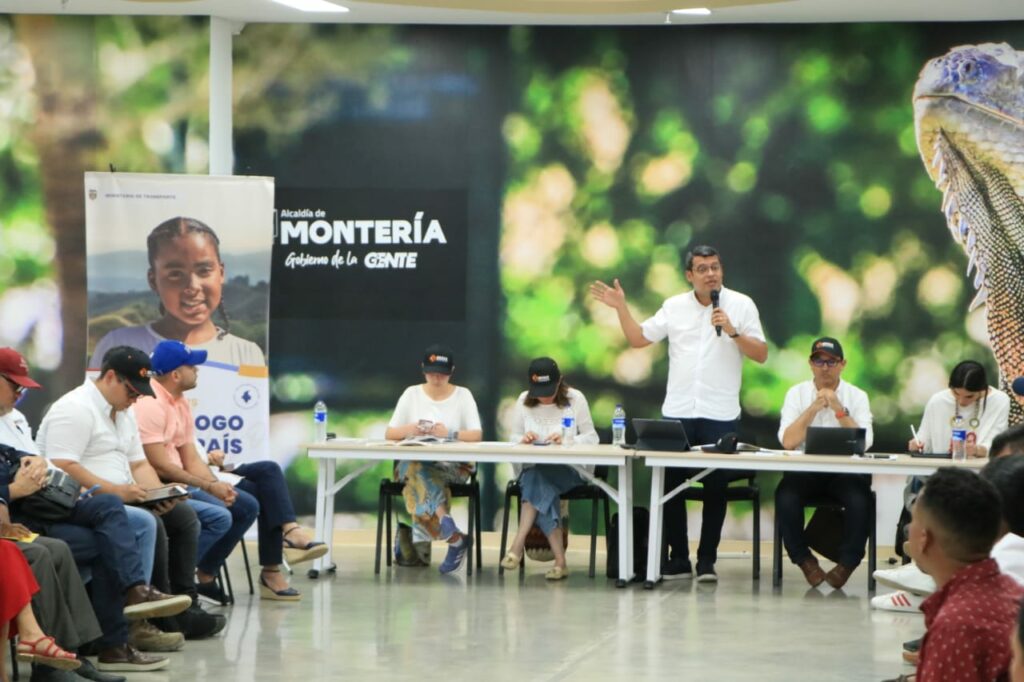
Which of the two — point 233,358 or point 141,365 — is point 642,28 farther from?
point 141,365

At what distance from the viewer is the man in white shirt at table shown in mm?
7922

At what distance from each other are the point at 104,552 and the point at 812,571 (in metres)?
3.97

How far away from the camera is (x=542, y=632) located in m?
6.45

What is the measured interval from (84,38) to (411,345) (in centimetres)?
289

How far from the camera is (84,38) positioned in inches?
383

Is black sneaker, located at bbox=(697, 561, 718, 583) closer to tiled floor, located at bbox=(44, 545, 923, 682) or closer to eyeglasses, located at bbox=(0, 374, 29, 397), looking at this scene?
tiled floor, located at bbox=(44, 545, 923, 682)

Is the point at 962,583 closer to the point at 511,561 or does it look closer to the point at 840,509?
the point at 840,509

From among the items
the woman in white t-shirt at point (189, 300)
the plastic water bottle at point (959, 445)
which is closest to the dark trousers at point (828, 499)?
the plastic water bottle at point (959, 445)

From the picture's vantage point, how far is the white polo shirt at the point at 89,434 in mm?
5711

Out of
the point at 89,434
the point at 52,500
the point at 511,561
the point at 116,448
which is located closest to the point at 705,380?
the point at 511,561

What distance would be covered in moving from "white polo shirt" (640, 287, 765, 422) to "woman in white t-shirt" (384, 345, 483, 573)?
3.79 ft

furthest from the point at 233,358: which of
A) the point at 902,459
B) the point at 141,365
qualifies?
the point at 902,459

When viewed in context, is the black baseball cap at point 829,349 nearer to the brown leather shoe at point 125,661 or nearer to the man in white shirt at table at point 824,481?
the man in white shirt at table at point 824,481

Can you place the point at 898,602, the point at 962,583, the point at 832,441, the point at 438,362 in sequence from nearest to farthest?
the point at 962,583 < the point at 898,602 < the point at 832,441 < the point at 438,362
